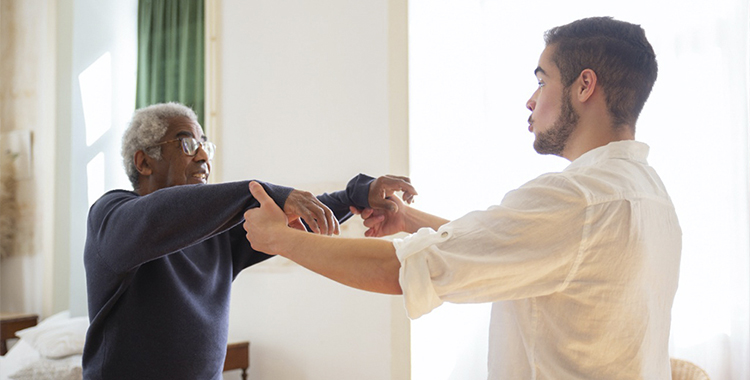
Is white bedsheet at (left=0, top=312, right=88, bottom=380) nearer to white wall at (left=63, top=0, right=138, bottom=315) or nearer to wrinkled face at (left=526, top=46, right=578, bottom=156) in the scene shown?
white wall at (left=63, top=0, right=138, bottom=315)

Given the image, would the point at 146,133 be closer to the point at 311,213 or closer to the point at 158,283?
the point at 158,283

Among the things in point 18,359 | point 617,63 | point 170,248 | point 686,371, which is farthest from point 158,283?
point 18,359

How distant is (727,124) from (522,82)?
105 cm

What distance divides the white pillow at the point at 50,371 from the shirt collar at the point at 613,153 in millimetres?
3151

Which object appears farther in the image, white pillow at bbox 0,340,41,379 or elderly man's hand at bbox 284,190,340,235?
white pillow at bbox 0,340,41,379

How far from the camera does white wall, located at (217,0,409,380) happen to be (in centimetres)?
366

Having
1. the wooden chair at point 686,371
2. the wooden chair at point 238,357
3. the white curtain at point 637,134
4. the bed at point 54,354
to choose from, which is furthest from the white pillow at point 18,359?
the wooden chair at point 686,371

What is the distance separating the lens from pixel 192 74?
4.77m

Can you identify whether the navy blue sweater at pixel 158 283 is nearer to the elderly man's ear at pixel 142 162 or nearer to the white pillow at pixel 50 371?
the elderly man's ear at pixel 142 162

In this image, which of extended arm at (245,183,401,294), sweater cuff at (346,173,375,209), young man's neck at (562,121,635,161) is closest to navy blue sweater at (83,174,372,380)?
extended arm at (245,183,401,294)

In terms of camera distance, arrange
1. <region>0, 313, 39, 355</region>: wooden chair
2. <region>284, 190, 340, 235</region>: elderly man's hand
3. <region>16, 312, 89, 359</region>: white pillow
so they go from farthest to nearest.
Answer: <region>0, 313, 39, 355</region>: wooden chair, <region>16, 312, 89, 359</region>: white pillow, <region>284, 190, 340, 235</region>: elderly man's hand

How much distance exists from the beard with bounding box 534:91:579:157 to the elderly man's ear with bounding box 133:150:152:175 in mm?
1208

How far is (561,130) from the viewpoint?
4.81 ft

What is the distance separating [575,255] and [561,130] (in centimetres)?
39
